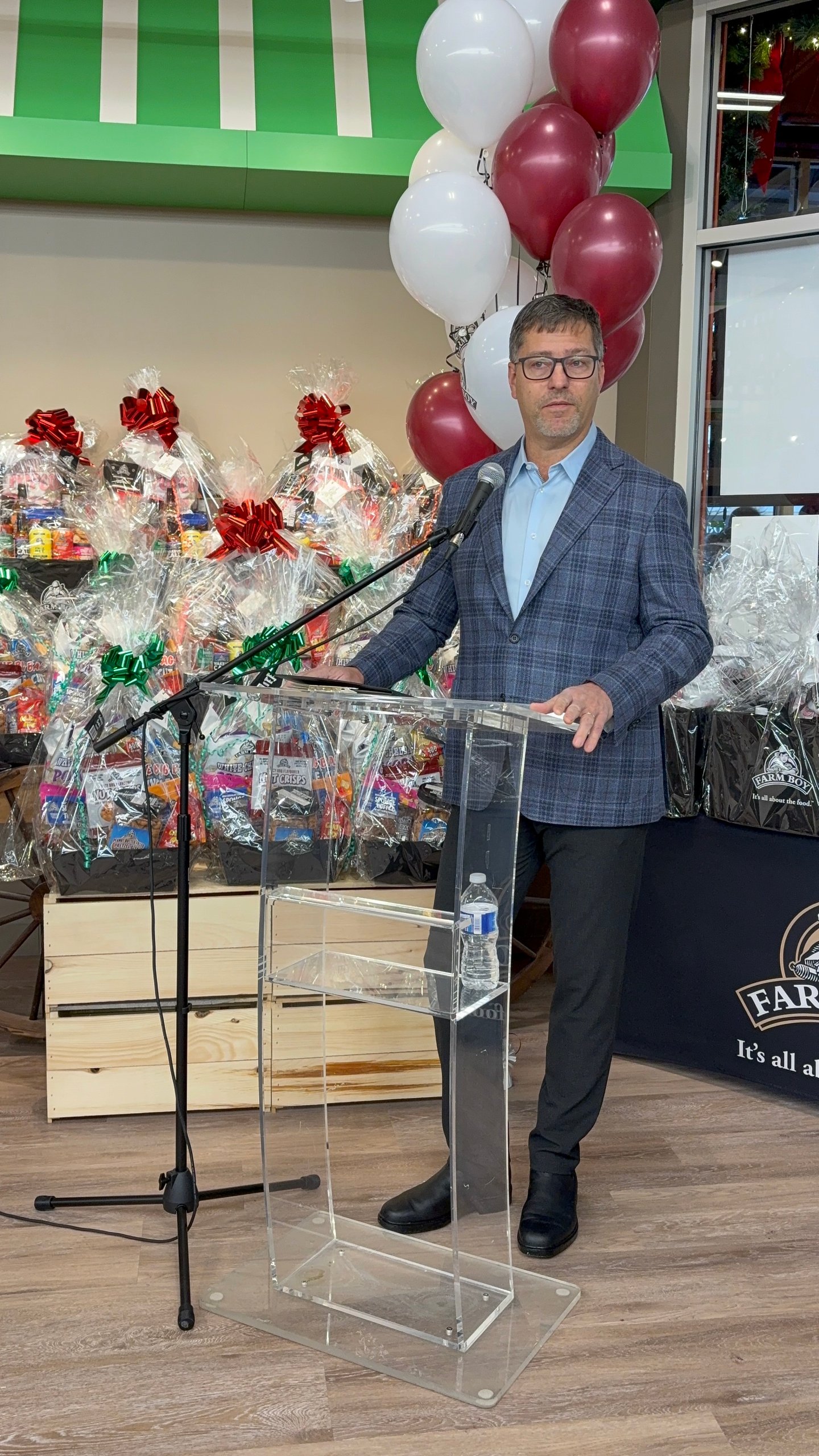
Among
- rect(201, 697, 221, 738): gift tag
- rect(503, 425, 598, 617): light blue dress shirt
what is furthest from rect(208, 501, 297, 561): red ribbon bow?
rect(503, 425, 598, 617): light blue dress shirt

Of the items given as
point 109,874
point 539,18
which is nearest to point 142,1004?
point 109,874

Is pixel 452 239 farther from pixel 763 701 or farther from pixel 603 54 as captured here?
pixel 763 701

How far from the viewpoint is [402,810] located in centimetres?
255

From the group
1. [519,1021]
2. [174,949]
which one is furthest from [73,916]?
[519,1021]

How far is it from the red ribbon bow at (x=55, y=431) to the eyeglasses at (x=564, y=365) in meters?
1.84

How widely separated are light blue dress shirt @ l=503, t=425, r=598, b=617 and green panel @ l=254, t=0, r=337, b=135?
1.89 meters

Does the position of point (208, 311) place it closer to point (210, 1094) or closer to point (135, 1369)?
point (210, 1094)

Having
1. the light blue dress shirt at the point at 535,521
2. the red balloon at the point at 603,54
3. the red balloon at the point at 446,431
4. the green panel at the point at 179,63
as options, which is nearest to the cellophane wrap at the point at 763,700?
the red balloon at the point at 446,431

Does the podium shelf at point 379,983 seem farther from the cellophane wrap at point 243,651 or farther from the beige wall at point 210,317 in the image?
the beige wall at point 210,317

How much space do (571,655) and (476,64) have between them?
1.45m

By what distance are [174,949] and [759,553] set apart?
159 centimetres

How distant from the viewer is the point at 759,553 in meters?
2.84

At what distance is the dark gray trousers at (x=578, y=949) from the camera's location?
6.63 ft

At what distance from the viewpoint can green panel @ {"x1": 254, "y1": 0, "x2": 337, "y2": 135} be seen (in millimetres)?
3428
